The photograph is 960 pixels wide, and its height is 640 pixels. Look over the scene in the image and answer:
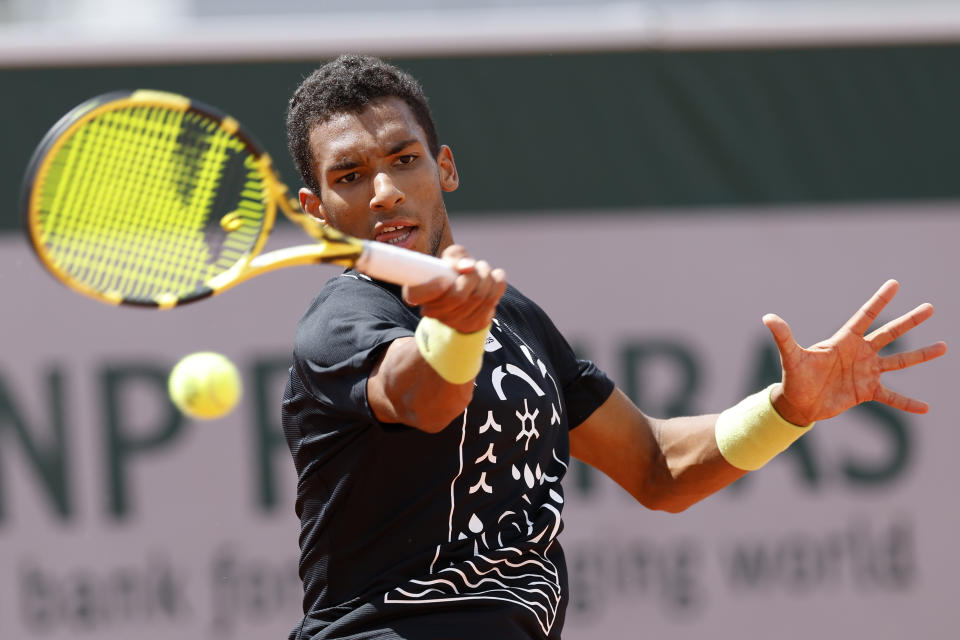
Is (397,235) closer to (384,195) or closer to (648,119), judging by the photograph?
(384,195)

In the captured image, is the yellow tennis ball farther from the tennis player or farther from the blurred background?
the tennis player

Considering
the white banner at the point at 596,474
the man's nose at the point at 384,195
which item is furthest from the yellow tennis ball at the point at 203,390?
the man's nose at the point at 384,195

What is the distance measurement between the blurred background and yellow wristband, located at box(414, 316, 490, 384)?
9.60 ft

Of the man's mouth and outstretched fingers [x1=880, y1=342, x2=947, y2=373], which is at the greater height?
the man's mouth

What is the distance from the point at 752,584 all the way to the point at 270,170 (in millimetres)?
3327

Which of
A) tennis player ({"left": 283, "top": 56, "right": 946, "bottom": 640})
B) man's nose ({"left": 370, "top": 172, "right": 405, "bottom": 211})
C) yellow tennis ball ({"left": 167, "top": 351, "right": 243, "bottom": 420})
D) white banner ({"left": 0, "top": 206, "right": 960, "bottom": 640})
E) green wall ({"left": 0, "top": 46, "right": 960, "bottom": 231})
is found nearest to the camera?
tennis player ({"left": 283, "top": 56, "right": 946, "bottom": 640})

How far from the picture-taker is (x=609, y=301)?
197 inches

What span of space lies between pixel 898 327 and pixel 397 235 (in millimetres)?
1070

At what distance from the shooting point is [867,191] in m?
5.11

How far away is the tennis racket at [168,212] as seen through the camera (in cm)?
201

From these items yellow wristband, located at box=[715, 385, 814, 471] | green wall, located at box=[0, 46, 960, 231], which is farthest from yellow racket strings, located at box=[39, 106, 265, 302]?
green wall, located at box=[0, 46, 960, 231]

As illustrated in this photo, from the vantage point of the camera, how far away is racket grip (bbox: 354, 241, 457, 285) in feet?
6.40

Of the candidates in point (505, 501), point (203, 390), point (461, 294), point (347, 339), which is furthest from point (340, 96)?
point (203, 390)

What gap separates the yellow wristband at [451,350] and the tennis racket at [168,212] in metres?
0.10
